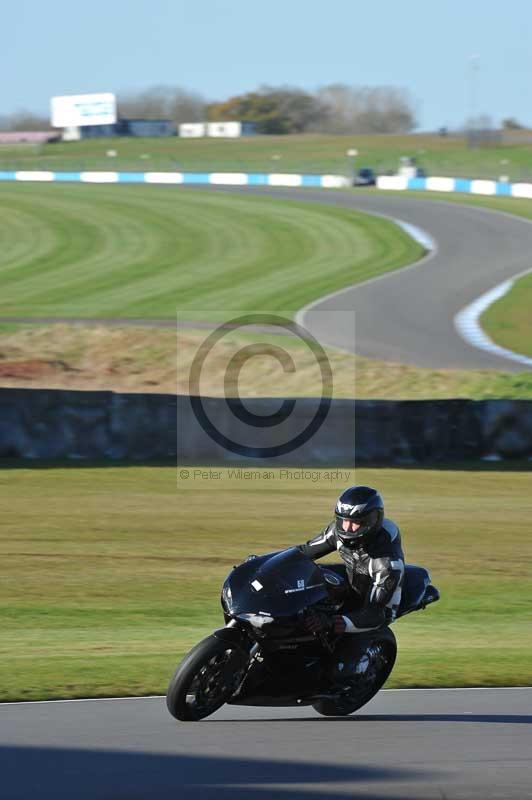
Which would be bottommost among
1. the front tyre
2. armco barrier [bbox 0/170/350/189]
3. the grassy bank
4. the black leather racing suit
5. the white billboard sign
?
the grassy bank

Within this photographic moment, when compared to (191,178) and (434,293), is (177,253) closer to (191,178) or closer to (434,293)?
(434,293)

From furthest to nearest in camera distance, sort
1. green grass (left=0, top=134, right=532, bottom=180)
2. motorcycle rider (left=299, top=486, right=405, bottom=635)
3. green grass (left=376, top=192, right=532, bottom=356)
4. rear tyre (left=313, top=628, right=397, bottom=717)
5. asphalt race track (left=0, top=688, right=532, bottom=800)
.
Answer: green grass (left=0, top=134, right=532, bottom=180), green grass (left=376, top=192, right=532, bottom=356), rear tyre (left=313, top=628, right=397, bottom=717), motorcycle rider (left=299, top=486, right=405, bottom=635), asphalt race track (left=0, top=688, right=532, bottom=800)

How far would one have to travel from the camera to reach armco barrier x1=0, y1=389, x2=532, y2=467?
16.9m

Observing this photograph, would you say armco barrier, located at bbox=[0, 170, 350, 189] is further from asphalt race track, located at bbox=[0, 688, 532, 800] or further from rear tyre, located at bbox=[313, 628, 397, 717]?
asphalt race track, located at bbox=[0, 688, 532, 800]

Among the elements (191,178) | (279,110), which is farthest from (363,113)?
(191,178)

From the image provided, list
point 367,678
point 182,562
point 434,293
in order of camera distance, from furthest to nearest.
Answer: point 434,293, point 182,562, point 367,678

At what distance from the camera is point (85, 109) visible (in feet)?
447

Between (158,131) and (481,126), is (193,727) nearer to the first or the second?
(481,126)

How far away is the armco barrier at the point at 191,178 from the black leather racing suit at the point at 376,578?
64.3 m

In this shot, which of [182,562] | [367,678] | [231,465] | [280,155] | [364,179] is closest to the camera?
[367,678]

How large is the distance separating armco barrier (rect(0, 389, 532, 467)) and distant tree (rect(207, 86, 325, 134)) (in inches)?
5864

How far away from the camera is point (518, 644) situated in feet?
32.4

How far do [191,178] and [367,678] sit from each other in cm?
7315

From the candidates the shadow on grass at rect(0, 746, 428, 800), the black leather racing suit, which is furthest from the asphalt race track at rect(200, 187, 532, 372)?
the shadow on grass at rect(0, 746, 428, 800)
